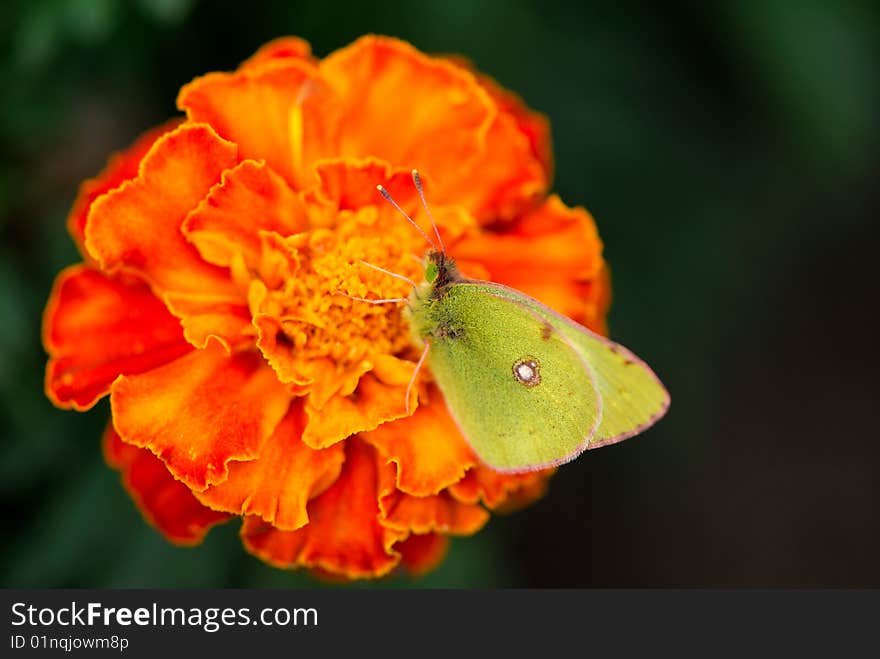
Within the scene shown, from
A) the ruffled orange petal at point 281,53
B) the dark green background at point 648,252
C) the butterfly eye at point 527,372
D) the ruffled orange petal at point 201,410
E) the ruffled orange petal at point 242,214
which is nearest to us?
the ruffled orange petal at point 201,410

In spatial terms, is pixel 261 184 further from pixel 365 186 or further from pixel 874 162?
pixel 874 162

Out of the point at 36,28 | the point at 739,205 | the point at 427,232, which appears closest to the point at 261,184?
the point at 427,232

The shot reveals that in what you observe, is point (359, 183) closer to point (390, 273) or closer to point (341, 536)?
point (390, 273)

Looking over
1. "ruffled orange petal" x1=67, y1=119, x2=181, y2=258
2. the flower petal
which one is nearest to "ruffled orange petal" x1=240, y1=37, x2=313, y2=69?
the flower petal

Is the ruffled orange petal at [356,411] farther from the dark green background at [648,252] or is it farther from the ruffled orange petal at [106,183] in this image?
the dark green background at [648,252]

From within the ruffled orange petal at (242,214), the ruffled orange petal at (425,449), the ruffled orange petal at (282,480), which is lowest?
the ruffled orange petal at (282,480)

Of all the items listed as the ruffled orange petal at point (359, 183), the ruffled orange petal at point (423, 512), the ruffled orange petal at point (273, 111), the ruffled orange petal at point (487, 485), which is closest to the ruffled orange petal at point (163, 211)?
the ruffled orange petal at point (273, 111)

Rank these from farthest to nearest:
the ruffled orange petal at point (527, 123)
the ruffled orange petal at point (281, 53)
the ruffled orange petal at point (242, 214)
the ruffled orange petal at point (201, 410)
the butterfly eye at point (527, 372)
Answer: the ruffled orange petal at point (527, 123), the ruffled orange petal at point (281, 53), the butterfly eye at point (527, 372), the ruffled orange petal at point (242, 214), the ruffled orange petal at point (201, 410)
